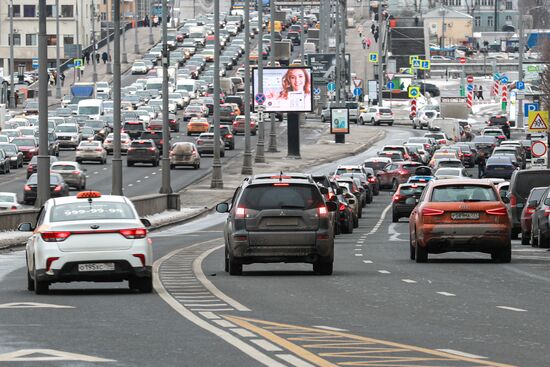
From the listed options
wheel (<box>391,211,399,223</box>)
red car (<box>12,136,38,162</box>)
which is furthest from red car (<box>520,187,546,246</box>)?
red car (<box>12,136,38,162</box>)

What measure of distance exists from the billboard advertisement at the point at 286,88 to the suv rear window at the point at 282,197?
6237 cm

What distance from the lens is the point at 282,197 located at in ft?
84.3

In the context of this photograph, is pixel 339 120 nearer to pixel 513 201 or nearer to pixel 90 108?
pixel 90 108

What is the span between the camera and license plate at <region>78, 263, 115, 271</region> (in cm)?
2134

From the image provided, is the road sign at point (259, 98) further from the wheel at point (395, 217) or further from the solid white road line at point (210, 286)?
the solid white road line at point (210, 286)

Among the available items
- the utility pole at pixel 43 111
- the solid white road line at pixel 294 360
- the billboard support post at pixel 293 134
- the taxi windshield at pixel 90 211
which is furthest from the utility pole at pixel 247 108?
the solid white road line at pixel 294 360

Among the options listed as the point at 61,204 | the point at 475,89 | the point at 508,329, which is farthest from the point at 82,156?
the point at 475,89

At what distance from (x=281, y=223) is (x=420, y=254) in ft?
16.4

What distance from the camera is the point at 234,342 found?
14.9 metres

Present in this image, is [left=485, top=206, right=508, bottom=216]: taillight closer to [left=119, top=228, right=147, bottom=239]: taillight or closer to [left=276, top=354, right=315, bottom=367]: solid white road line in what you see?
[left=119, top=228, right=147, bottom=239]: taillight

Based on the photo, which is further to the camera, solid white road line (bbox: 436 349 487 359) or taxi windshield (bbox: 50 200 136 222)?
taxi windshield (bbox: 50 200 136 222)

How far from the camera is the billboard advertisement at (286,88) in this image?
291ft

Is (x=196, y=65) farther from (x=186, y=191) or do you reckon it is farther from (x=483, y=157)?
(x=186, y=191)

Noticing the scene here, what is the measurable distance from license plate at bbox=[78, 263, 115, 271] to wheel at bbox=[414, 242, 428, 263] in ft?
31.2
